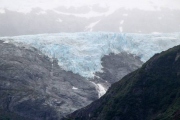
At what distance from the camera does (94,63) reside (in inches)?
5187

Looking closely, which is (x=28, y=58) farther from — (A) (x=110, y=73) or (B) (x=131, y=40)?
(B) (x=131, y=40)

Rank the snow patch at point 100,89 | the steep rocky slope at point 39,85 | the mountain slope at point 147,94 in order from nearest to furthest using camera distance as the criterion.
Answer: the mountain slope at point 147,94 → the steep rocky slope at point 39,85 → the snow patch at point 100,89

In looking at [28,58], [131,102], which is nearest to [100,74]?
[28,58]

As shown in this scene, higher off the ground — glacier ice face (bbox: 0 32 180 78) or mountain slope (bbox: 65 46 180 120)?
glacier ice face (bbox: 0 32 180 78)

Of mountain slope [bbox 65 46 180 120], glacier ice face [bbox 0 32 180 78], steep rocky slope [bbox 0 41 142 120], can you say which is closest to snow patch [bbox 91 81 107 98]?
steep rocky slope [bbox 0 41 142 120]

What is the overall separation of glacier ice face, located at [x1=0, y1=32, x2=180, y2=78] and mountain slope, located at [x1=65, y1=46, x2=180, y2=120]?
43.5 meters

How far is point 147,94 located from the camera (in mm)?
74125

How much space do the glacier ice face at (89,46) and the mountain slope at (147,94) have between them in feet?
143

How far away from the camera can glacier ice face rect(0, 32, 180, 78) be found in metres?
129

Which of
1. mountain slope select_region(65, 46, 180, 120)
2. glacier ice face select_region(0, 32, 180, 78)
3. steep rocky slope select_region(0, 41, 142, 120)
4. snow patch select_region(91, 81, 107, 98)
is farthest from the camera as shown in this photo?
glacier ice face select_region(0, 32, 180, 78)

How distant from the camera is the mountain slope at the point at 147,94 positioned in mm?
69625

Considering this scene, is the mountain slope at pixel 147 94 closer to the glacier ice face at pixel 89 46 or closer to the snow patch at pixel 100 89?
the snow patch at pixel 100 89

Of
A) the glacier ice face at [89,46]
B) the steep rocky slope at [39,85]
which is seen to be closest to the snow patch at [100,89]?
the steep rocky slope at [39,85]

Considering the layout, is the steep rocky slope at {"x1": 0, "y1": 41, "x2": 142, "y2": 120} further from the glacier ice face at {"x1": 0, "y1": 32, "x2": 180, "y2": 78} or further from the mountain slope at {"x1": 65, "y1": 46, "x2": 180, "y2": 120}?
the mountain slope at {"x1": 65, "y1": 46, "x2": 180, "y2": 120}
